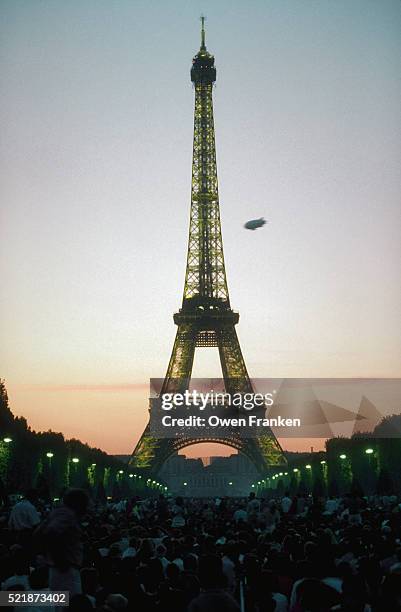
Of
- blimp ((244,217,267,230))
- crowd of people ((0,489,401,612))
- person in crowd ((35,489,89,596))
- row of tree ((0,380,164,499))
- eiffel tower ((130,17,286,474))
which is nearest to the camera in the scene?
crowd of people ((0,489,401,612))

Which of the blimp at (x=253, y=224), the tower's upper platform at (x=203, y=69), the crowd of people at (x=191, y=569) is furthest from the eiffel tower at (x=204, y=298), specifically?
the crowd of people at (x=191, y=569)

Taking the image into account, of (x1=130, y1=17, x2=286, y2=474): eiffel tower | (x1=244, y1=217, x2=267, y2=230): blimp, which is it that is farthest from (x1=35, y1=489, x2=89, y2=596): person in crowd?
(x1=130, y1=17, x2=286, y2=474): eiffel tower

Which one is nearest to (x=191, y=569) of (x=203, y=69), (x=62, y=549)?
(x=62, y=549)

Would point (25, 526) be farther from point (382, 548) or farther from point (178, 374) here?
point (178, 374)

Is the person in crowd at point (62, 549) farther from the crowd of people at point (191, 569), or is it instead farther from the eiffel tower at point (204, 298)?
the eiffel tower at point (204, 298)

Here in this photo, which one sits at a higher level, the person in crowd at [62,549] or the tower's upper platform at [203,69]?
the tower's upper platform at [203,69]

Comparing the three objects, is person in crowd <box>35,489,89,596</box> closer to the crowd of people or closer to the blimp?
the crowd of people

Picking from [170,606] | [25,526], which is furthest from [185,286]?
[170,606]
